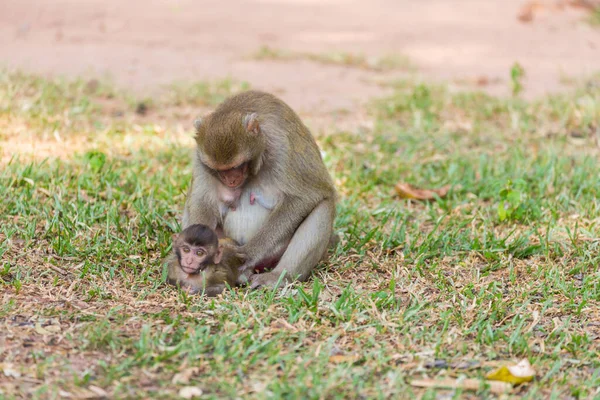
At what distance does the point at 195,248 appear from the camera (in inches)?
219

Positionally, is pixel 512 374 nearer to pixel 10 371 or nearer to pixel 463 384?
pixel 463 384

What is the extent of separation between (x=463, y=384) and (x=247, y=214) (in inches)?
85.0

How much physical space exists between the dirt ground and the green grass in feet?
6.69

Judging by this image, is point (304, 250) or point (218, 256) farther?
point (304, 250)

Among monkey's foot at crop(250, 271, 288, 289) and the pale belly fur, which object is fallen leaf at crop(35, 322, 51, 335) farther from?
the pale belly fur

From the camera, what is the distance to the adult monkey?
582 centimetres

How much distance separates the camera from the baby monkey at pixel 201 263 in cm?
557

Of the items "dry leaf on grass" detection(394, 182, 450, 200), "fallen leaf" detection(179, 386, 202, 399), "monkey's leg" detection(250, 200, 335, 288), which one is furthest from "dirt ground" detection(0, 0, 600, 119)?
"fallen leaf" detection(179, 386, 202, 399)

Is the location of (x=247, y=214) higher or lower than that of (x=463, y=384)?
higher

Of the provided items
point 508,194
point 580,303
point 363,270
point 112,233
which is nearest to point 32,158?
point 112,233

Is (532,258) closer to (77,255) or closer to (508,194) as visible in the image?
(508,194)

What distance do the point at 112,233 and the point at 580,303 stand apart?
3.38 metres

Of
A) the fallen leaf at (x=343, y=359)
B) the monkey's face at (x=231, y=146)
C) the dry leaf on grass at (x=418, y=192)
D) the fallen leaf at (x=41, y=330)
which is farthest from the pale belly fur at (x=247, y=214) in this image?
the dry leaf on grass at (x=418, y=192)

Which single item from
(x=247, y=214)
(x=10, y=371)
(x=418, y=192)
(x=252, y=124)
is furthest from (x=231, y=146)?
(x=418, y=192)
